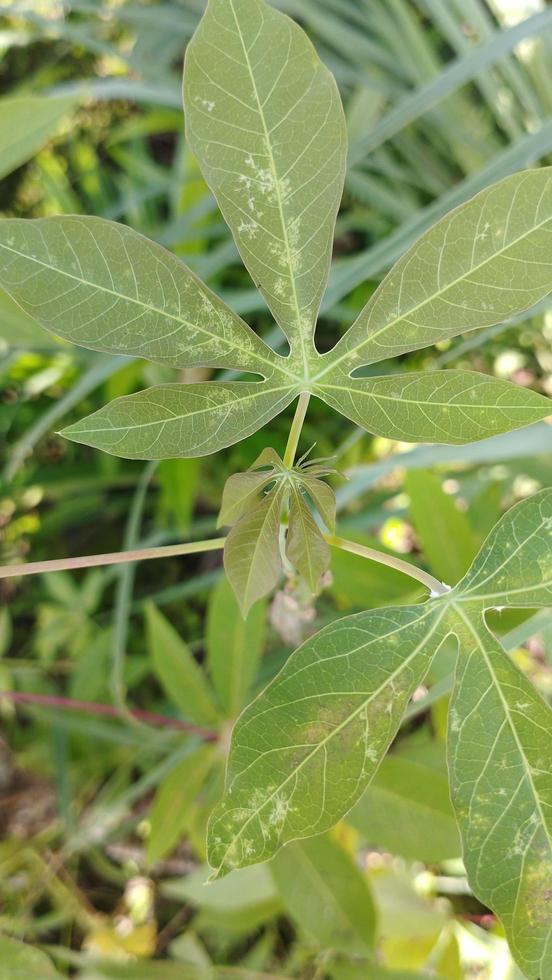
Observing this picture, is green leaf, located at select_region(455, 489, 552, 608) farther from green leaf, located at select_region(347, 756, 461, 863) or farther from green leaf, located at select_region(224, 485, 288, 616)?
green leaf, located at select_region(347, 756, 461, 863)

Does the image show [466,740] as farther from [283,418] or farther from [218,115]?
[283,418]

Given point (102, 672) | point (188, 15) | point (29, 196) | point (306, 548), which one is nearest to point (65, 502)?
point (102, 672)

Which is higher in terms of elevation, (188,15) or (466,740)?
(188,15)

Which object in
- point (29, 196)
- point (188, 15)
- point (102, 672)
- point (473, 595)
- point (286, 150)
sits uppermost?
point (188, 15)

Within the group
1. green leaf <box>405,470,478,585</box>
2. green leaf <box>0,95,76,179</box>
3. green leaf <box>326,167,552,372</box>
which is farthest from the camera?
green leaf <box>405,470,478,585</box>

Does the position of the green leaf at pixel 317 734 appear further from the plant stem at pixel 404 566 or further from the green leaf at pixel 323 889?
the green leaf at pixel 323 889

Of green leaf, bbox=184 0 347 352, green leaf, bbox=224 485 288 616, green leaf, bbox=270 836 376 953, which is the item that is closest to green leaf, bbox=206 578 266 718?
green leaf, bbox=270 836 376 953
